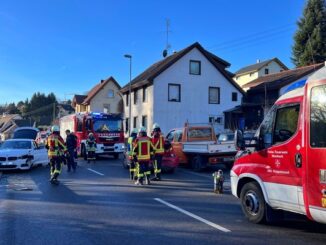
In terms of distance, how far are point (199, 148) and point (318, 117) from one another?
11104 millimetres

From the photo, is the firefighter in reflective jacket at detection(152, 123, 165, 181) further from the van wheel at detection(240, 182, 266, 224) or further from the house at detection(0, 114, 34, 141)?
the house at detection(0, 114, 34, 141)

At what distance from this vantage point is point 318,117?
6.30 m

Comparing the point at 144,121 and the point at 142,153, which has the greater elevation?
the point at 144,121

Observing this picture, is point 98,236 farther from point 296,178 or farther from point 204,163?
point 204,163

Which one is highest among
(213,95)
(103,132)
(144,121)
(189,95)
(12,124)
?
(12,124)

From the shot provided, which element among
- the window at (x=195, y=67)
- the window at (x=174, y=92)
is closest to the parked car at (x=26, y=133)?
the window at (x=174, y=92)

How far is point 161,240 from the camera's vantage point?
665 cm

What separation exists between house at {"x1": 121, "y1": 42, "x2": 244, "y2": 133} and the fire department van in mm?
30773

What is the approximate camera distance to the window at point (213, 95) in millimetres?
41181

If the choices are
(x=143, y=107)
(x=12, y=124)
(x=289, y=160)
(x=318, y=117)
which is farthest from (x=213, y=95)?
(x=12, y=124)

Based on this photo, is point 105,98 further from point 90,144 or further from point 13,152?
point 13,152

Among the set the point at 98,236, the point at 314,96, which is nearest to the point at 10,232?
the point at 98,236

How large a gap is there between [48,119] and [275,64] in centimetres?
6130

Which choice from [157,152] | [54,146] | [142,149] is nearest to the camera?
[142,149]
